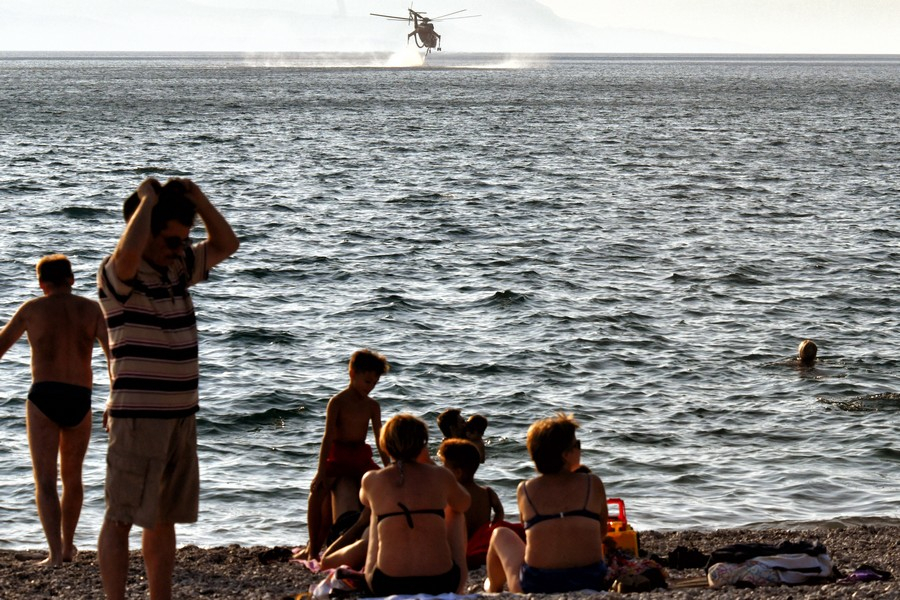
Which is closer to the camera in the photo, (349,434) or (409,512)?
(409,512)

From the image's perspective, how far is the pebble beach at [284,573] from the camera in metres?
6.68

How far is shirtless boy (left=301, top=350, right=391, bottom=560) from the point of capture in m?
8.80

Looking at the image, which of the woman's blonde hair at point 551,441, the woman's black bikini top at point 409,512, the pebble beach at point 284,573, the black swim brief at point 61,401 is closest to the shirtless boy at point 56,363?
the black swim brief at point 61,401

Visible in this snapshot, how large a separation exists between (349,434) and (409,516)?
7.34 feet

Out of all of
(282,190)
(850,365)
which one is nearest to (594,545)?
(850,365)

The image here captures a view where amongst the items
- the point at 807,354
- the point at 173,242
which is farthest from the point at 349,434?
the point at 807,354

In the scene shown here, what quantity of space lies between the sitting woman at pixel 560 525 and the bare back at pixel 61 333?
9.78ft

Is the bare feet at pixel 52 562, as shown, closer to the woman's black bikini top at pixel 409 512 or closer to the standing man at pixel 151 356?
the standing man at pixel 151 356

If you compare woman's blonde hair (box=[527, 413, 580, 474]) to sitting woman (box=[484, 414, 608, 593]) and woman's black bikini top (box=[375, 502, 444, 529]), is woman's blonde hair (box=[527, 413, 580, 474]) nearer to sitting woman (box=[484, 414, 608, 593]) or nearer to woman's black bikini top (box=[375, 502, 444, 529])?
sitting woman (box=[484, 414, 608, 593])

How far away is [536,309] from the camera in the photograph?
22.4 meters

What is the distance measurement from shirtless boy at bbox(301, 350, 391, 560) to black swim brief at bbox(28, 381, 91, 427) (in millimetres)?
1631

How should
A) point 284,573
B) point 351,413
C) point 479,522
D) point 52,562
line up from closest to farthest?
point 52,562, point 479,522, point 284,573, point 351,413

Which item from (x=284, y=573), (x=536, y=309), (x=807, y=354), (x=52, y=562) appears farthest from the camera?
(x=536, y=309)

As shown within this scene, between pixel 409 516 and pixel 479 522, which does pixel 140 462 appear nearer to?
pixel 409 516
